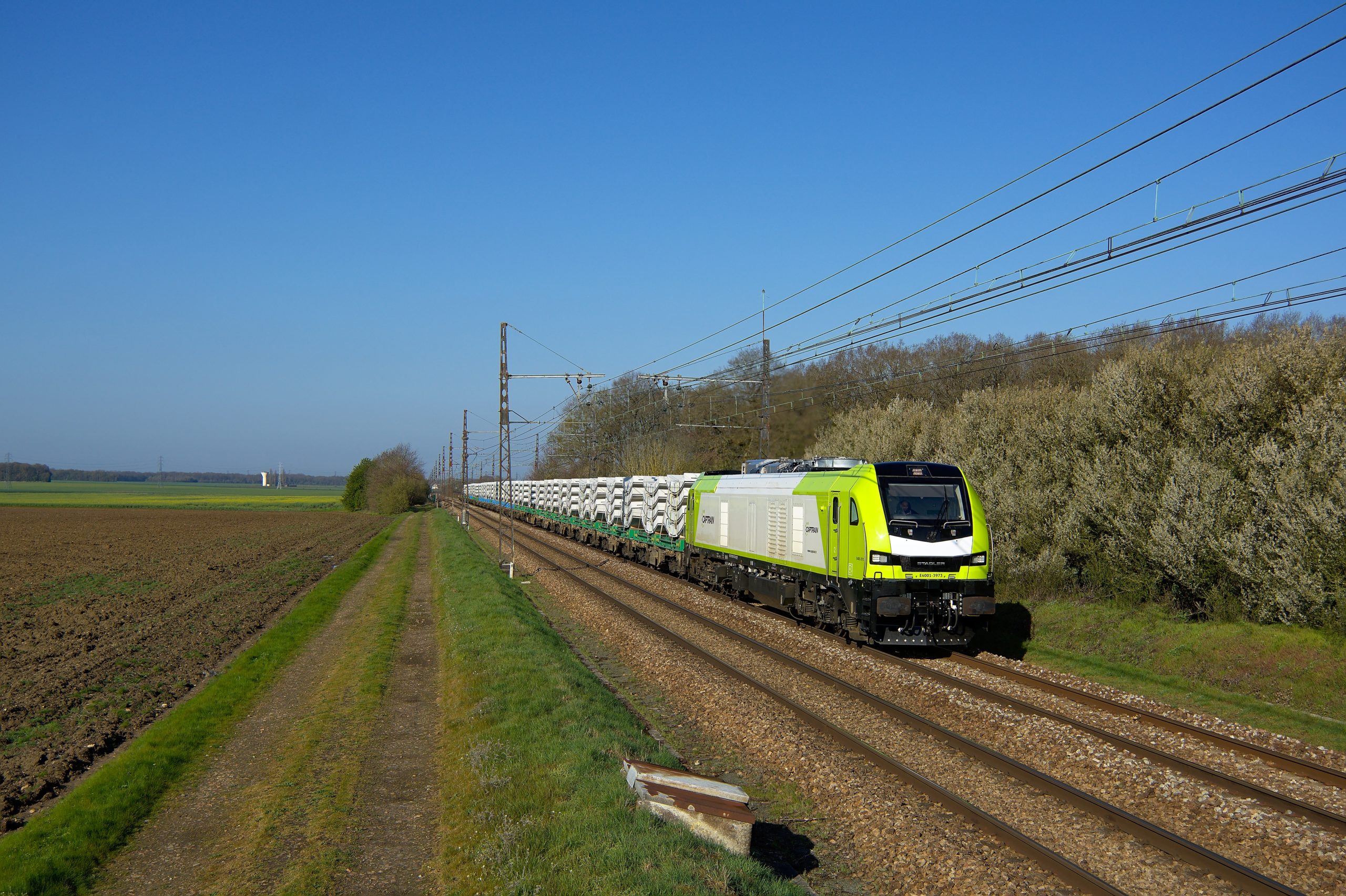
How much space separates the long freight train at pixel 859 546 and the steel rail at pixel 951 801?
2988 mm

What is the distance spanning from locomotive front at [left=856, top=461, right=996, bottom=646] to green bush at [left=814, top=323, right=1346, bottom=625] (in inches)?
160

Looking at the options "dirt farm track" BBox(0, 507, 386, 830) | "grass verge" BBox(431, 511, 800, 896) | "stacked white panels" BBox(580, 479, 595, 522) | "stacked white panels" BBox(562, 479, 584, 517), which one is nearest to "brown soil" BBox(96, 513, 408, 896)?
"dirt farm track" BBox(0, 507, 386, 830)

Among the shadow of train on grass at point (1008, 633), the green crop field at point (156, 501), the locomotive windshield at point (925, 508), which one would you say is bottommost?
the shadow of train on grass at point (1008, 633)

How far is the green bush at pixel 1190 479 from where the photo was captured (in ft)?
45.7

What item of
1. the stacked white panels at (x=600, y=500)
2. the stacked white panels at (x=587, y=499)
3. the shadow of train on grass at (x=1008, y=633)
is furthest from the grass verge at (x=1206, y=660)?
the stacked white panels at (x=587, y=499)

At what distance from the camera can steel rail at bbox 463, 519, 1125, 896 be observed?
664 cm

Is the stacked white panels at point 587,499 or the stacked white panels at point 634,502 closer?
the stacked white panels at point 634,502

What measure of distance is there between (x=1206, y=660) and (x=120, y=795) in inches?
584

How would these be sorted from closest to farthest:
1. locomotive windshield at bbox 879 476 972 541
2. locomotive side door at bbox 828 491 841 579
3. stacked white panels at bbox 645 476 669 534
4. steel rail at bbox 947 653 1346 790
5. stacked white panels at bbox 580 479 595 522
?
steel rail at bbox 947 653 1346 790 < locomotive windshield at bbox 879 476 972 541 < locomotive side door at bbox 828 491 841 579 < stacked white panels at bbox 645 476 669 534 < stacked white panels at bbox 580 479 595 522

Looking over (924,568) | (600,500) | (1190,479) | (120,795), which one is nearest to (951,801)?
(924,568)

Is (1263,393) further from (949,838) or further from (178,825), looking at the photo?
(178,825)

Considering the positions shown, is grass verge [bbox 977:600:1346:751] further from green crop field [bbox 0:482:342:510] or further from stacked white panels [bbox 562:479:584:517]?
green crop field [bbox 0:482:342:510]

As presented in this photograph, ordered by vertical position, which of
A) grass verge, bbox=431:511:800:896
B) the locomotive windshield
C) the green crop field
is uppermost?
the locomotive windshield

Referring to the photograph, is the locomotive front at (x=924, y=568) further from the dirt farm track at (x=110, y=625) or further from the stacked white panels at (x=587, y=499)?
the stacked white panels at (x=587, y=499)
